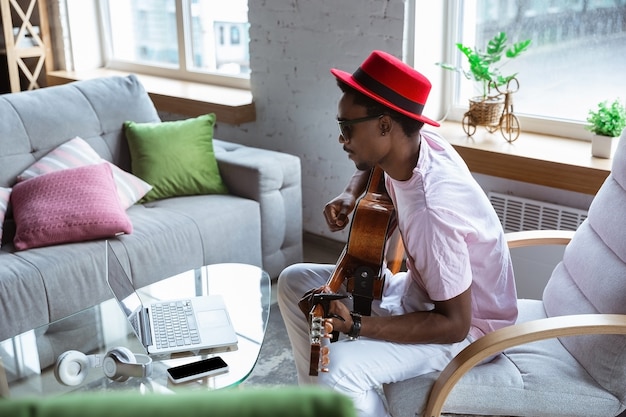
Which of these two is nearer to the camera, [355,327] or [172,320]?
[355,327]

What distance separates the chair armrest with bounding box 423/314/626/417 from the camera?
160 cm

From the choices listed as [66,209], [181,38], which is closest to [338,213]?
[66,209]

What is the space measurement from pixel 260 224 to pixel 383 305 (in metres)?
1.25

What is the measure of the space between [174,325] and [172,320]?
0.03 m

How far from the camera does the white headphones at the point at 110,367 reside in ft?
5.74

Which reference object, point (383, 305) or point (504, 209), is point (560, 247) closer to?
point (504, 209)

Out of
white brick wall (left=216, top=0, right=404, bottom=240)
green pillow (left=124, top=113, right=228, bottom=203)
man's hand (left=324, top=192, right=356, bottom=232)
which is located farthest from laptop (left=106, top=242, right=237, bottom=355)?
white brick wall (left=216, top=0, right=404, bottom=240)

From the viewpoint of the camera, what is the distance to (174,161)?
10.0 feet

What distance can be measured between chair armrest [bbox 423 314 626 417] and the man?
65 millimetres

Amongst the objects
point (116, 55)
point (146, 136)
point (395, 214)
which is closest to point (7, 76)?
point (116, 55)

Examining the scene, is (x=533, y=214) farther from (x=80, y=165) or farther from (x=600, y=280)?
(x=80, y=165)

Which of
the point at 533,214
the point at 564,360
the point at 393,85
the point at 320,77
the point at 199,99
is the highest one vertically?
the point at 393,85

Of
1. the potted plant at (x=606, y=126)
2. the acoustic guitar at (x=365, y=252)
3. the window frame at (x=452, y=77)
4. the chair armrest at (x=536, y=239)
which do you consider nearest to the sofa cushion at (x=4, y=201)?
the acoustic guitar at (x=365, y=252)

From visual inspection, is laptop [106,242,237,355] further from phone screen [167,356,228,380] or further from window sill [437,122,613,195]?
window sill [437,122,613,195]
